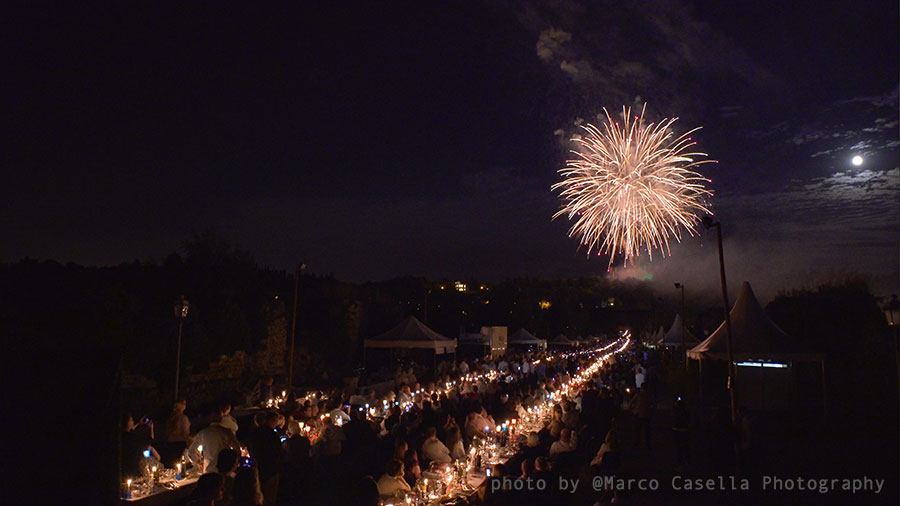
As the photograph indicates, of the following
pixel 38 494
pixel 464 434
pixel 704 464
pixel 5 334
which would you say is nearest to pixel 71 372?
pixel 38 494

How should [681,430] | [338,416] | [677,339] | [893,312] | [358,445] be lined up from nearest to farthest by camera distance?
[893,312], [358,445], [681,430], [338,416], [677,339]

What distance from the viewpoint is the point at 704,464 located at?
11578mm

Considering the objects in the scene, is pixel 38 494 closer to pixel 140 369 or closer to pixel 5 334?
pixel 5 334

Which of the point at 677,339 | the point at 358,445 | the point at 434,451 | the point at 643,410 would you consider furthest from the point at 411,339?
the point at 677,339

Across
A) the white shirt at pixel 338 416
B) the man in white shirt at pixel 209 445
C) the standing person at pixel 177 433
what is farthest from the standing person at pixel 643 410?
the standing person at pixel 177 433

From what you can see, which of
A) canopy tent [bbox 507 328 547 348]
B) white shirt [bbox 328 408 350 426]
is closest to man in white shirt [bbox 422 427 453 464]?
white shirt [bbox 328 408 350 426]

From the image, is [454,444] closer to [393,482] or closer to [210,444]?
[393,482]

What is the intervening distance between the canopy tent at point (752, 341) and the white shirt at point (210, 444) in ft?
46.1

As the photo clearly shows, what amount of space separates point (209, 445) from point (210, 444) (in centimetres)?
2

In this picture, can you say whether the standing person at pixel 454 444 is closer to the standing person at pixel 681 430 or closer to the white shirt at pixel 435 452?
the white shirt at pixel 435 452

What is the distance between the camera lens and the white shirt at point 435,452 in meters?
8.72

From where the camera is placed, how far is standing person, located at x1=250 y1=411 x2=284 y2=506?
7.20m

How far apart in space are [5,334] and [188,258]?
63.3 ft

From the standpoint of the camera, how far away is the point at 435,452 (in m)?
8.71
